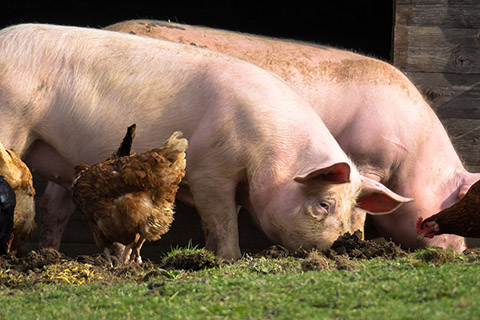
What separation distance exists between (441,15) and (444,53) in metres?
0.33

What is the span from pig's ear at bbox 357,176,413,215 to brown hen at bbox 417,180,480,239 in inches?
16.9

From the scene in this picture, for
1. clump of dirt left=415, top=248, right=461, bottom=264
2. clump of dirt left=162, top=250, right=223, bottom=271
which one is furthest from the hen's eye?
clump of dirt left=162, top=250, right=223, bottom=271

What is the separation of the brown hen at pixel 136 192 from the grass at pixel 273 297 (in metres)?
0.68

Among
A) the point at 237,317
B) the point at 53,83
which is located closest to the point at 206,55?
the point at 53,83

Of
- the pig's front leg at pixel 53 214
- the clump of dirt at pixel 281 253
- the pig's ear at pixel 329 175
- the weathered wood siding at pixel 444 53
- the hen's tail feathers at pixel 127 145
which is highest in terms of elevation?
the weathered wood siding at pixel 444 53

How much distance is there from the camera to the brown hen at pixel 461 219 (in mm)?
5535

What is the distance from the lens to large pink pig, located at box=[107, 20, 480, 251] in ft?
21.0

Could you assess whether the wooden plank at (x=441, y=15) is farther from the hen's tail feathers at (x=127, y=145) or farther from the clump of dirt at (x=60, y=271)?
the clump of dirt at (x=60, y=271)

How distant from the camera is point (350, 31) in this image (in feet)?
37.1

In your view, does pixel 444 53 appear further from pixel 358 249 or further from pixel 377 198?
pixel 358 249

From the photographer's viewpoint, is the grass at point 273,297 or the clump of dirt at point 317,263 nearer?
the grass at point 273,297

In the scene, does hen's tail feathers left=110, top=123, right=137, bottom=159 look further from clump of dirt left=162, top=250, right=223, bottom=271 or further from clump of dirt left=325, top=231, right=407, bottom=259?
clump of dirt left=325, top=231, right=407, bottom=259

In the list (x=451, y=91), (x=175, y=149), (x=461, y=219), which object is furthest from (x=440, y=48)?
(x=175, y=149)

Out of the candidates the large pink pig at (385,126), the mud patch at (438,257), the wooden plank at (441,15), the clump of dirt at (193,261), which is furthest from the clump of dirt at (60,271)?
the wooden plank at (441,15)
